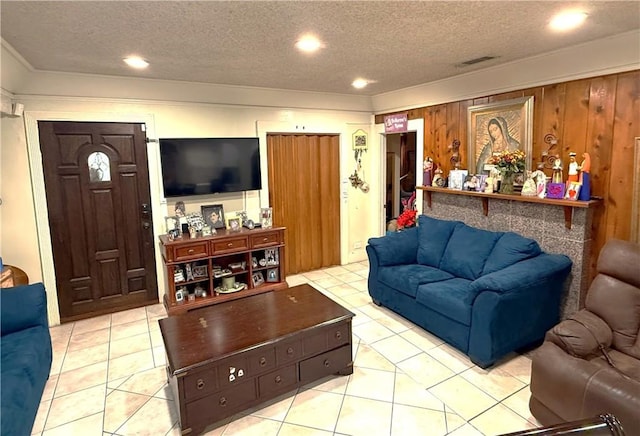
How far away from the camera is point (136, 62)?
299 centimetres

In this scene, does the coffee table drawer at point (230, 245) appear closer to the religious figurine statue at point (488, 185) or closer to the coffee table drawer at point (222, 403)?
the coffee table drawer at point (222, 403)

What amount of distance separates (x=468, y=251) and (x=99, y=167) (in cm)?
370

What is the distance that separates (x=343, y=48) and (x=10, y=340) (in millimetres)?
3035

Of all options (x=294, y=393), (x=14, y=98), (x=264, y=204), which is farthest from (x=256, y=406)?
(x=14, y=98)

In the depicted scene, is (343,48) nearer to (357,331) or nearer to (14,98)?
(357,331)

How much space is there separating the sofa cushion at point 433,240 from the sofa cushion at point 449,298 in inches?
17.2

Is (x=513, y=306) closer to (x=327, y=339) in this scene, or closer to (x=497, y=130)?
(x=327, y=339)

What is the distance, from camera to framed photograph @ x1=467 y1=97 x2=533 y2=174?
10.8 ft

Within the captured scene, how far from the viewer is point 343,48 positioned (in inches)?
106

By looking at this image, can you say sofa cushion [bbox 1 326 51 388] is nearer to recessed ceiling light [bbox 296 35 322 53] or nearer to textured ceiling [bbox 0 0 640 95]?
textured ceiling [bbox 0 0 640 95]

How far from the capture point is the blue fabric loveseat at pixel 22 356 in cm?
180

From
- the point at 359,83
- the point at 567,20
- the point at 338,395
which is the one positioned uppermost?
the point at 359,83

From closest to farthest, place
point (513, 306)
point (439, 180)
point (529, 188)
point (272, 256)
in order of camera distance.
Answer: point (513, 306), point (529, 188), point (439, 180), point (272, 256)

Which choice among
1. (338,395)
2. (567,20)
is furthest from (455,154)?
(338,395)
